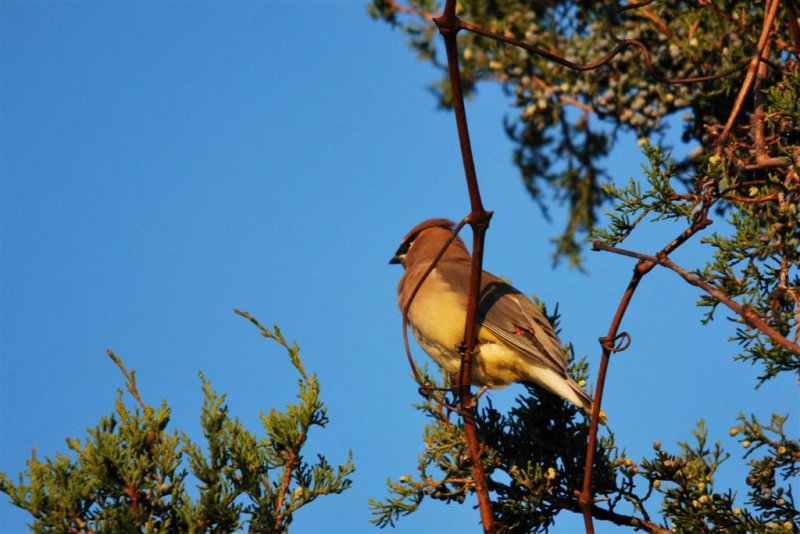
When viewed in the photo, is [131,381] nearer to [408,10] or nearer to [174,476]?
[174,476]

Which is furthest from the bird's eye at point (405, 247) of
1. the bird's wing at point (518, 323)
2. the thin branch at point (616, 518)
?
the thin branch at point (616, 518)

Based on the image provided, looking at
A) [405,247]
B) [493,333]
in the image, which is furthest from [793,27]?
[405,247]

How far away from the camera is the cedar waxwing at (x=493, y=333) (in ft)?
14.0

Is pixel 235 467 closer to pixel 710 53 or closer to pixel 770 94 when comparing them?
pixel 770 94

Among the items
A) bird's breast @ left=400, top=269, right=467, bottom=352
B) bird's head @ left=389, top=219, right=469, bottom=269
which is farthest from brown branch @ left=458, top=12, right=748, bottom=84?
bird's head @ left=389, top=219, right=469, bottom=269

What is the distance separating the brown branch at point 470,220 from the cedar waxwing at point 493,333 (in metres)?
0.74

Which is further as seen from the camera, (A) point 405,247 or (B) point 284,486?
(A) point 405,247

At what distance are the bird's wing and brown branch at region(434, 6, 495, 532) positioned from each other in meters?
0.85

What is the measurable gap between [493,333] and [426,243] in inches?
47.2

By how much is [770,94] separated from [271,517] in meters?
2.32

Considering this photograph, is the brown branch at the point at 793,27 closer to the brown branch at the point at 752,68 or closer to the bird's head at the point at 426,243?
the brown branch at the point at 752,68

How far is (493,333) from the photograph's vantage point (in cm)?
452

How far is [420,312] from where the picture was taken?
470 centimetres

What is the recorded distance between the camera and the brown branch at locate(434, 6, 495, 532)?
8.42 feet
